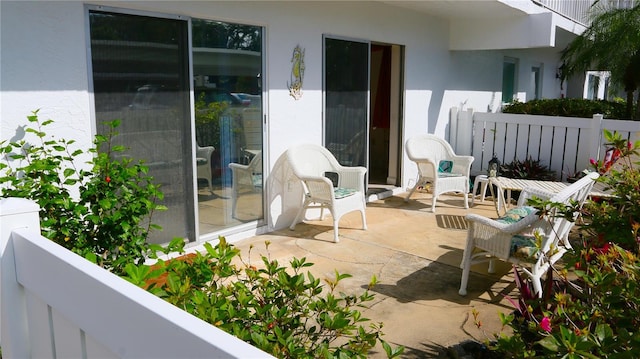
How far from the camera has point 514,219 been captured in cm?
429

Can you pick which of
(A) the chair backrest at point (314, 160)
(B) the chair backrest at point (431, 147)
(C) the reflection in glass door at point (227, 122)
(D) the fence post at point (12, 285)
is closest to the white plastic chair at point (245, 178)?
(C) the reflection in glass door at point (227, 122)

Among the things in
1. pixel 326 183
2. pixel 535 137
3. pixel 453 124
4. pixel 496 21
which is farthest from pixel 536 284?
pixel 496 21

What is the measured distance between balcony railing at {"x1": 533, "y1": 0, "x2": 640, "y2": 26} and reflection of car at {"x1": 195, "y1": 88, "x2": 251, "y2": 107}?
5533mm

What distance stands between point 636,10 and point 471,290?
6684 mm

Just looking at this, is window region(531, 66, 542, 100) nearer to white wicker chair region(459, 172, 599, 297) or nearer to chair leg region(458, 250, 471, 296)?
white wicker chair region(459, 172, 599, 297)

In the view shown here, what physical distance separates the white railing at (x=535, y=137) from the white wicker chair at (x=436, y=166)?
1.41 m

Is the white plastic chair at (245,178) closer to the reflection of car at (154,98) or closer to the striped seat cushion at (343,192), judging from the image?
the striped seat cushion at (343,192)

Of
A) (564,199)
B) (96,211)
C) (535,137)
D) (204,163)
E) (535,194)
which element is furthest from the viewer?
(535,137)

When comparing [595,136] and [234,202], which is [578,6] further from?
[234,202]

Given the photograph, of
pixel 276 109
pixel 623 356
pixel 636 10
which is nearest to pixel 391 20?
pixel 276 109

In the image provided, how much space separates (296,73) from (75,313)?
190 inches

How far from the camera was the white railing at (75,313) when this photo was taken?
114cm

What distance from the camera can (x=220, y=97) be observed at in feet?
17.2

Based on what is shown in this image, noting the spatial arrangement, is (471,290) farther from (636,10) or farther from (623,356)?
(636,10)
